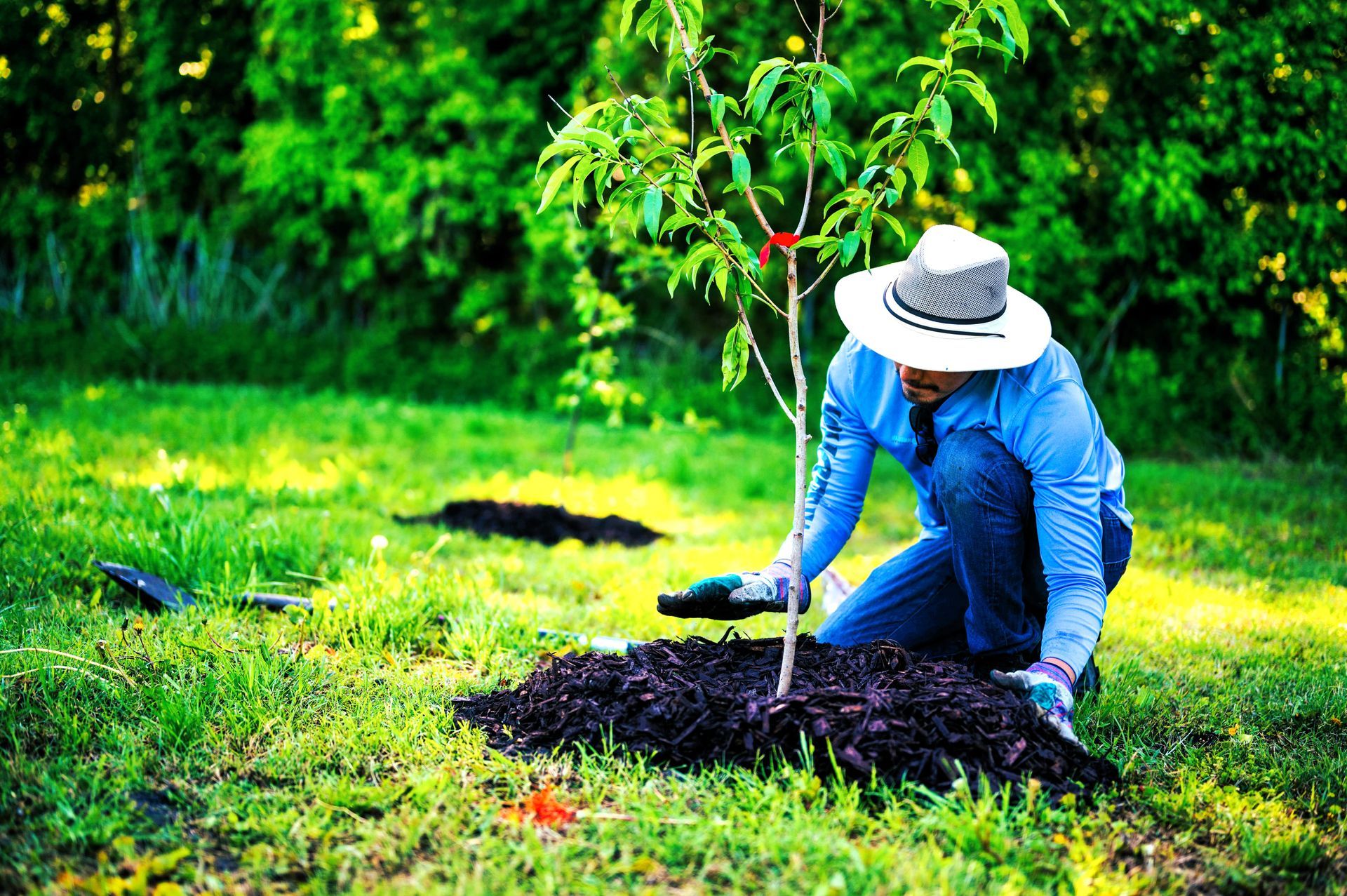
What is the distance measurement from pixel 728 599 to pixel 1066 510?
913mm

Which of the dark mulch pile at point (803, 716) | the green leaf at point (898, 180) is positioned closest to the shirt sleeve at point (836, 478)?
the dark mulch pile at point (803, 716)

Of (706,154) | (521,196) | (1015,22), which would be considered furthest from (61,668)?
(521,196)

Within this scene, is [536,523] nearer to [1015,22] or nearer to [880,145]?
[880,145]

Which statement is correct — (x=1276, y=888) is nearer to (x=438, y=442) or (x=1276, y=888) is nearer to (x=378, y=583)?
(x=378, y=583)

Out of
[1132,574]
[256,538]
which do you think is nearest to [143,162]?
[256,538]

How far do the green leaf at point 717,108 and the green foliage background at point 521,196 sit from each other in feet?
19.1

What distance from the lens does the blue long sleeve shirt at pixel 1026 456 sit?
8.08ft

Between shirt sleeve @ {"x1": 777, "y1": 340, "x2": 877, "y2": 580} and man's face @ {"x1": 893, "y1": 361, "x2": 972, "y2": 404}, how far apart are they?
27cm

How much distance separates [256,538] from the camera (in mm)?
3768

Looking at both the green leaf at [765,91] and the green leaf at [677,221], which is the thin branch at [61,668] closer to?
the green leaf at [677,221]

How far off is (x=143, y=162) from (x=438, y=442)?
22.2 feet

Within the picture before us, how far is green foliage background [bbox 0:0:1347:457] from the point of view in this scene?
759 cm

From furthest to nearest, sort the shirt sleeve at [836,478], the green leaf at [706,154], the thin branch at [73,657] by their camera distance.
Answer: the shirt sleeve at [836,478], the thin branch at [73,657], the green leaf at [706,154]

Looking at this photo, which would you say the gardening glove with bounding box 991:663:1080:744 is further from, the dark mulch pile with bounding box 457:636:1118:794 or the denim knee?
the denim knee
